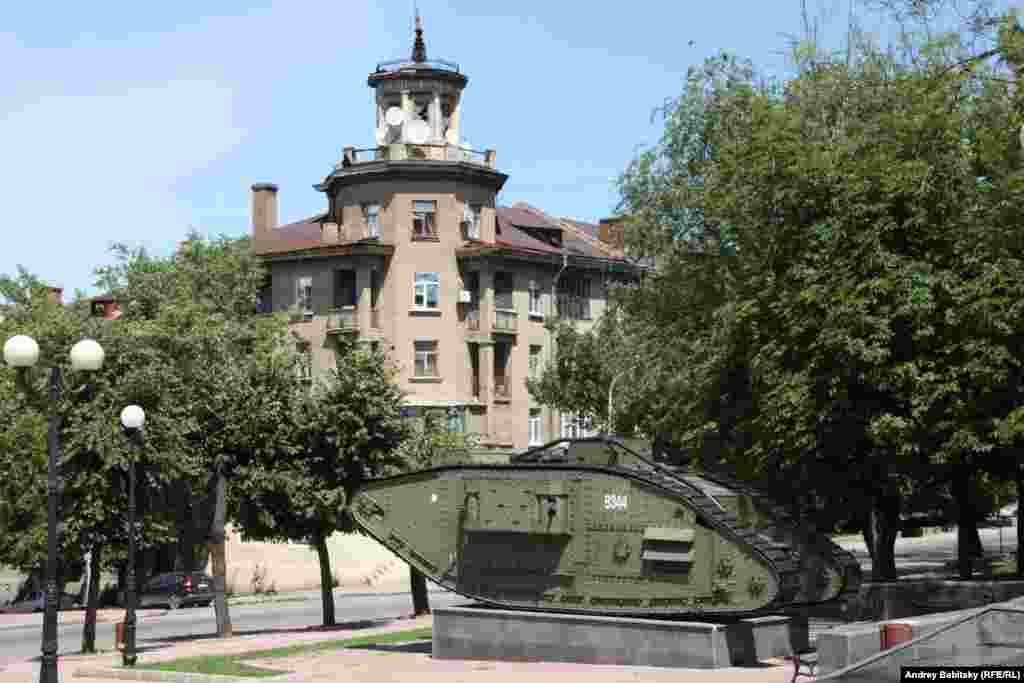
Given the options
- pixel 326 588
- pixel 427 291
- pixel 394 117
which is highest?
Result: pixel 394 117

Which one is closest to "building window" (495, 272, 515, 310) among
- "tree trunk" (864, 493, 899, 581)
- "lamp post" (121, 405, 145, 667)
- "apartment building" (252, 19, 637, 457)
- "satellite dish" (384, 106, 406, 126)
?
"apartment building" (252, 19, 637, 457)

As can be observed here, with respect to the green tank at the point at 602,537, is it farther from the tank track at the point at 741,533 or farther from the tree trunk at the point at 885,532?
the tree trunk at the point at 885,532

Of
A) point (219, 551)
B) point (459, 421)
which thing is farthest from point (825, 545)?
point (459, 421)

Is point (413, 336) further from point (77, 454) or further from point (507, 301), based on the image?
point (77, 454)

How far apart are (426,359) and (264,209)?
13.6 m

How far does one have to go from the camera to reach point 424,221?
66562 millimetres

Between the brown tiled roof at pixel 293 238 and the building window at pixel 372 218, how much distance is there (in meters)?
2.62

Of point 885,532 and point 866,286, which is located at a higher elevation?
point 866,286

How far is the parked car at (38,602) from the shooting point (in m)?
56.6

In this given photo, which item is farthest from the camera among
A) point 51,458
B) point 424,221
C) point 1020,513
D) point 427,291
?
point 427,291

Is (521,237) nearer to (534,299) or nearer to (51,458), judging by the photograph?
(534,299)

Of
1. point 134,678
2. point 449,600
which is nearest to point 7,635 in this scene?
point 449,600

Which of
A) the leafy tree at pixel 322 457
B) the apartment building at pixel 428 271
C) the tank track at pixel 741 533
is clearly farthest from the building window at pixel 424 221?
the tank track at pixel 741 533

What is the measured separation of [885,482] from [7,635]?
24.7 meters
